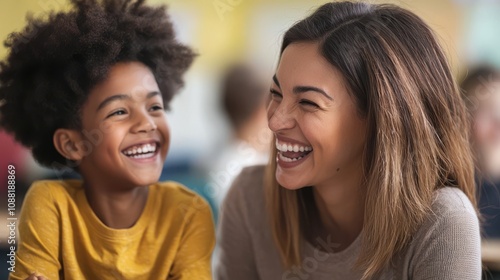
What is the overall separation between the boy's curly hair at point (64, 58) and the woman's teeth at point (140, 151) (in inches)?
4.7

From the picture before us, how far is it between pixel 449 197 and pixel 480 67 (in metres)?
1.81

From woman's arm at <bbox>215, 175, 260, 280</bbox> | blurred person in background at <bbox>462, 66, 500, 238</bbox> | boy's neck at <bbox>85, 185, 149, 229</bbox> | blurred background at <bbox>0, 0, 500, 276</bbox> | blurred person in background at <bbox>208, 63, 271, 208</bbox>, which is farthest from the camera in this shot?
blurred background at <bbox>0, 0, 500, 276</bbox>

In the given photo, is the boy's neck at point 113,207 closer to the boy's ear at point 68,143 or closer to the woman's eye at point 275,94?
the boy's ear at point 68,143

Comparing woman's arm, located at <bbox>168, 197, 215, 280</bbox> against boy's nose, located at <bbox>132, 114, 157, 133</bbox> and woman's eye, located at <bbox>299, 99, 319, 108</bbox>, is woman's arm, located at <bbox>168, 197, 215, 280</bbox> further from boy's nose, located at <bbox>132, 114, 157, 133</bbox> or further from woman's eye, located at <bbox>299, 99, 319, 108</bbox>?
woman's eye, located at <bbox>299, 99, 319, 108</bbox>

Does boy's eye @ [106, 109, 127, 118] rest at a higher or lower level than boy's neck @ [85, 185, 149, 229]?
higher

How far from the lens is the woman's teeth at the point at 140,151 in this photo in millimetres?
1354

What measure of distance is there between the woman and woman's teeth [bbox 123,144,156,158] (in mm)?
260

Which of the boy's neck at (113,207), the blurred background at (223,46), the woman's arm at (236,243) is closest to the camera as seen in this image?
the boy's neck at (113,207)

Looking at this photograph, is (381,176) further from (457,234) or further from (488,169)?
(488,169)

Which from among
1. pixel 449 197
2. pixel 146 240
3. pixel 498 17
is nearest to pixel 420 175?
pixel 449 197

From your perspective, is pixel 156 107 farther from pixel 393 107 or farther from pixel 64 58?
pixel 393 107

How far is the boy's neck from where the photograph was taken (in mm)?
1408

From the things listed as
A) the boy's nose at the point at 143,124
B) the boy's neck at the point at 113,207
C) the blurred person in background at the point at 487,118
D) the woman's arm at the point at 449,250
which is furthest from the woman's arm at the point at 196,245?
the blurred person in background at the point at 487,118

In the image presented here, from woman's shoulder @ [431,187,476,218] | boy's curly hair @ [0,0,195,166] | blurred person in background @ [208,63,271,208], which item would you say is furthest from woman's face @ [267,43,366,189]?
blurred person in background @ [208,63,271,208]
